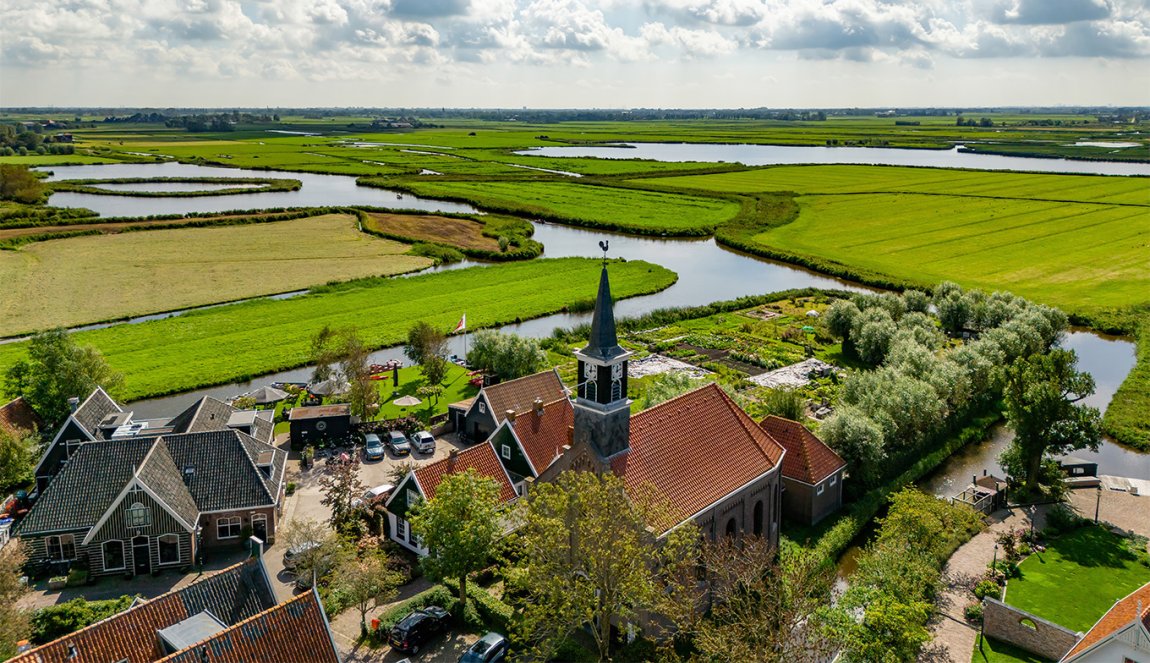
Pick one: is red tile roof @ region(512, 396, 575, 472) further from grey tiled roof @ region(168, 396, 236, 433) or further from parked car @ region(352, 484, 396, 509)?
grey tiled roof @ region(168, 396, 236, 433)

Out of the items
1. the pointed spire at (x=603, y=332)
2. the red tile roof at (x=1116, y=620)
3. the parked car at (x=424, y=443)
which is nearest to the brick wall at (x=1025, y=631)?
the red tile roof at (x=1116, y=620)

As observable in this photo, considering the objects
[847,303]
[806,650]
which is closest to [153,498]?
[806,650]

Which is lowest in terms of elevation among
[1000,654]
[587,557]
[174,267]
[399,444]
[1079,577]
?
[1000,654]

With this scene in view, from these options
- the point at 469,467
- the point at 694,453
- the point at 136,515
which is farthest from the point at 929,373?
the point at 136,515

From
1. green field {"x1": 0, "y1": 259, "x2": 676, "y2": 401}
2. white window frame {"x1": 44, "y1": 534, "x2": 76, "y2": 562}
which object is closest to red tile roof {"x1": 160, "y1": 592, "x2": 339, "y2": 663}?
white window frame {"x1": 44, "y1": 534, "x2": 76, "y2": 562}

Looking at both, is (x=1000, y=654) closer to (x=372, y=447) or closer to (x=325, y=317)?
(x=372, y=447)

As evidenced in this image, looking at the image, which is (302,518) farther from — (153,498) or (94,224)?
(94,224)
